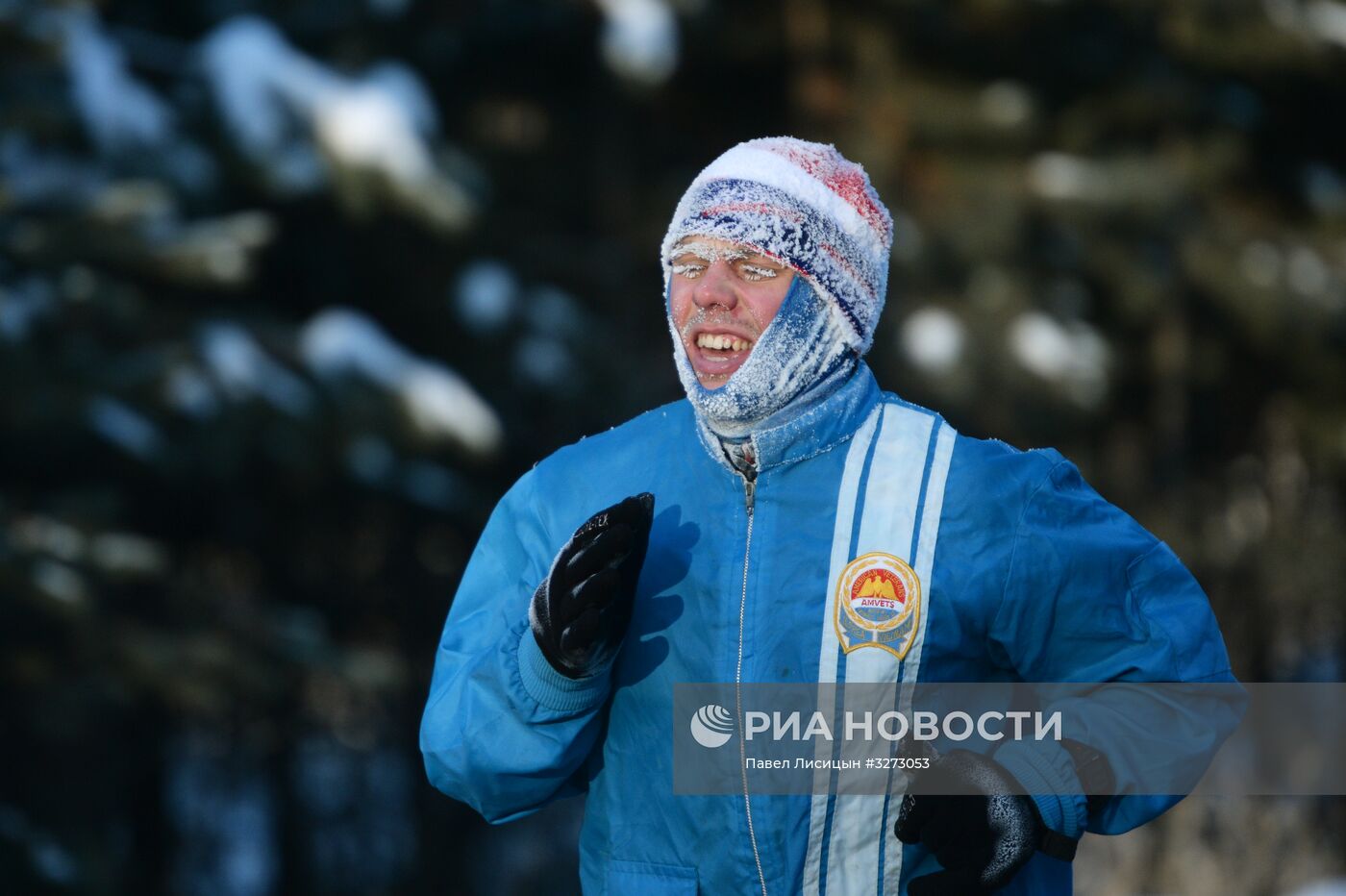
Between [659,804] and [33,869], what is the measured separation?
4.71m

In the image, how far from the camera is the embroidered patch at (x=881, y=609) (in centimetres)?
250

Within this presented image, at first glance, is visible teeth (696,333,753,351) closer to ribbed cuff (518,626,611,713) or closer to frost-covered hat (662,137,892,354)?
frost-covered hat (662,137,892,354)

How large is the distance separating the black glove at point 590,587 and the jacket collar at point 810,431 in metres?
0.22

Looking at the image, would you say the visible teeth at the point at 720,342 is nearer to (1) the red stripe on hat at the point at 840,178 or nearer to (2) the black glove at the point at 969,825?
(1) the red stripe on hat at the point at 840,178

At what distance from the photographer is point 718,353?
8.69 ft

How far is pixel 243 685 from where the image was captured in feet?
26.3

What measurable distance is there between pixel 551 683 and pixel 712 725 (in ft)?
0.81

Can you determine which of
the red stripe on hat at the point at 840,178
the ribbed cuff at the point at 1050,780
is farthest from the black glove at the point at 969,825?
the red stripe on hat at the point at 840,178

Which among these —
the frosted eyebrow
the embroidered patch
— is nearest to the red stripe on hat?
the frosted eyebrow

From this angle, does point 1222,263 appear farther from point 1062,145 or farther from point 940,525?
point 940,525

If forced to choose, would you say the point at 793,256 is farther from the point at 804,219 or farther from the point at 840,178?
the point at 840,178

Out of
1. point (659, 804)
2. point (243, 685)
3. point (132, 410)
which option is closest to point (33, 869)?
point (243, 685)

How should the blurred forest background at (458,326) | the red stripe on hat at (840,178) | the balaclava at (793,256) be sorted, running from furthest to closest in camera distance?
the blurred forest background at (458,326) < the red stripe on hat at (840,178) < the balaclava at (793,256)

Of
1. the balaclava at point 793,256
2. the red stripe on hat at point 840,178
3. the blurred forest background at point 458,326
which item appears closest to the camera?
the balaclava at point 793,256
